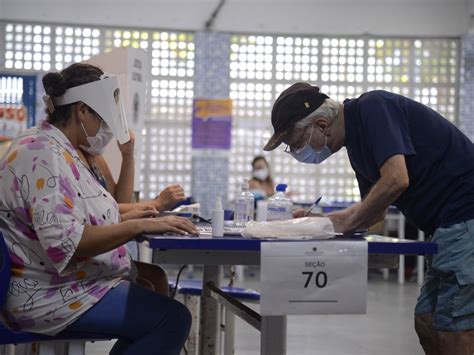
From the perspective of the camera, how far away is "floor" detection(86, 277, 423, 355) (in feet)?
14.4

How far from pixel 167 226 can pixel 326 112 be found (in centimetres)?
67

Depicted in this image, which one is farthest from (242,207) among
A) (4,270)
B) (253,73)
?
(253,73)

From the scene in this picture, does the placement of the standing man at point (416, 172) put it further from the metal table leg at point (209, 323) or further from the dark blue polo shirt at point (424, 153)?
the metal table leg at point (209, 323)

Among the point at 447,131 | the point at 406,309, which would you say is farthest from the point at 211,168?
the point at 447,131

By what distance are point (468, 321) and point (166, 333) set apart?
2.77 ft

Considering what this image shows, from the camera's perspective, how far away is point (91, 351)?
4.25m

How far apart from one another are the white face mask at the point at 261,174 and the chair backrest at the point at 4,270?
665cm

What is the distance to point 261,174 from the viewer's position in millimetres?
8688

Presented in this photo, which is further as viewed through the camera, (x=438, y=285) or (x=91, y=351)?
(x=91, y=351)

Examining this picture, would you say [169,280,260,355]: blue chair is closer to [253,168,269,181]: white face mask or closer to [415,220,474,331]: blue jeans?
[415,220,474,331]: blue jeans

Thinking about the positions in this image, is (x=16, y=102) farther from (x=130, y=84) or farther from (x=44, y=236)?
(x=44, y=236)

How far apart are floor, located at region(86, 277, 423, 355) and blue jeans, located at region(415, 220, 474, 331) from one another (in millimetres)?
2189

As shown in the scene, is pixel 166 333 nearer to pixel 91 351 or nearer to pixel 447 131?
pixel 447 131

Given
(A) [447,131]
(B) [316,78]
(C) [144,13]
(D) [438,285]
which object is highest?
(C) [144,13]
